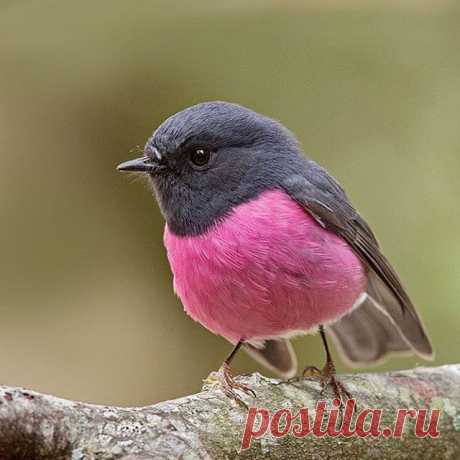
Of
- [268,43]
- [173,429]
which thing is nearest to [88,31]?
[268,43]

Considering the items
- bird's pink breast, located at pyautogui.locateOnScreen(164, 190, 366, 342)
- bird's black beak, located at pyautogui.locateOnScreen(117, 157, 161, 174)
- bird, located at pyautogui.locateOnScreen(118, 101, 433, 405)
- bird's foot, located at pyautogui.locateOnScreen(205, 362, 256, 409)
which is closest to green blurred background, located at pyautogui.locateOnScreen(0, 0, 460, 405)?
bird, located at pyautogui.locateOnScreen(118, 101, 433, 405)

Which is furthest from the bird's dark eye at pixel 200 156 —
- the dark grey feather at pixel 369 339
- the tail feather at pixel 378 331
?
the dark grey feather at pixel 369 339

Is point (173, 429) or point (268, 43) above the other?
point (268, 43)

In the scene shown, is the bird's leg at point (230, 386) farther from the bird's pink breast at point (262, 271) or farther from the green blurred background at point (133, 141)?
the green blurred background at point (133, 141)

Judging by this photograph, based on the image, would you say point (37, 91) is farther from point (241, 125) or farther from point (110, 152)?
point (241, 125)

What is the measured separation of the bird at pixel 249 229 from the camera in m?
3.68

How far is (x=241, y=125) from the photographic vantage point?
13.0 ft

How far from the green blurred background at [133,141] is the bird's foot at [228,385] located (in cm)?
263

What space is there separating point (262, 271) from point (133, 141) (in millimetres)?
2975

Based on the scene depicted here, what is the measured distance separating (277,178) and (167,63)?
2836mm

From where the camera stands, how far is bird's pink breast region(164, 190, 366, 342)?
3.66 metres

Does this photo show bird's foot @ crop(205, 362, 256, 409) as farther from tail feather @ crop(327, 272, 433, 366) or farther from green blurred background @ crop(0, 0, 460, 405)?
green blurred background @ crop(0, 0, 460, 405)

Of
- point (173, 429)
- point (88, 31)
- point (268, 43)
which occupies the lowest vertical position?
point (173, 429)

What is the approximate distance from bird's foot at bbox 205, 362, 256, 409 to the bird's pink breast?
305mm
